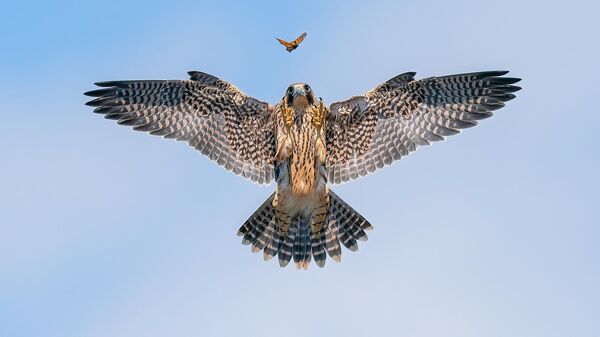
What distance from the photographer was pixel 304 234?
2547cm

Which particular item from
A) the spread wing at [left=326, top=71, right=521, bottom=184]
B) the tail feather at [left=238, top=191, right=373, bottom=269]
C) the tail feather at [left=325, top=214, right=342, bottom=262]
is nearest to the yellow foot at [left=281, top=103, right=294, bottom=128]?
the spread wing at [left=326, top=71, right=521, bottom=184]

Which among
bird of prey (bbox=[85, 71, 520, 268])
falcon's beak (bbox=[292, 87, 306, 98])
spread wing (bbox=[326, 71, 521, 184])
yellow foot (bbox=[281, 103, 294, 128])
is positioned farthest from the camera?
spread wing (bbox=[326, 71, 521, 184])

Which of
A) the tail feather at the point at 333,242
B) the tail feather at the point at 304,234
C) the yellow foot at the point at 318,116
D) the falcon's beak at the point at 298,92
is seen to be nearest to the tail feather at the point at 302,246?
the tail feather at the point at 304,234

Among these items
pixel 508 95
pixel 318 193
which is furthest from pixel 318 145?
pixel 508 95

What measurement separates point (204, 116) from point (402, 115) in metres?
2.99

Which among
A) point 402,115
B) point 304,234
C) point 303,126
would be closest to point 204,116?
point 303,126

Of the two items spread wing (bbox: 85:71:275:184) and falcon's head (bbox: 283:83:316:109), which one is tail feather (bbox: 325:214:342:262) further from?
falcon's head (bbox: 283:83:316:109)

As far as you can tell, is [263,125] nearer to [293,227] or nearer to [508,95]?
[293,227]

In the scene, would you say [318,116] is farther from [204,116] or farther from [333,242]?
[333,242]

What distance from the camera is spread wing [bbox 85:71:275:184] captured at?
82.2ft

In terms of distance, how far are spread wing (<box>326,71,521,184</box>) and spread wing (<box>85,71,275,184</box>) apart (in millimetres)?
1069

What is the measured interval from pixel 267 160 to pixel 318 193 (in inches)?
43.5

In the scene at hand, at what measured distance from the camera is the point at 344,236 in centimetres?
2559

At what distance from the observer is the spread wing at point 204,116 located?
82.2 ft
